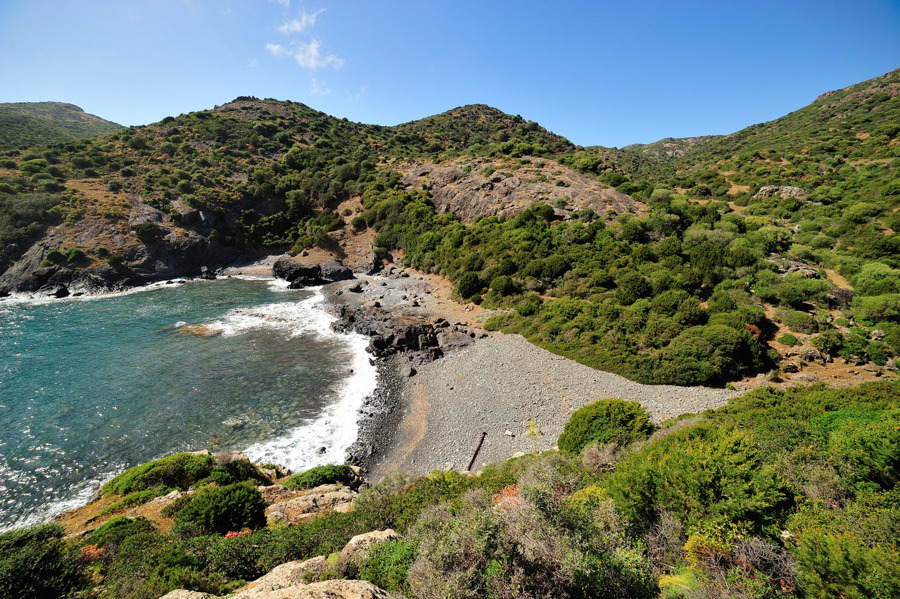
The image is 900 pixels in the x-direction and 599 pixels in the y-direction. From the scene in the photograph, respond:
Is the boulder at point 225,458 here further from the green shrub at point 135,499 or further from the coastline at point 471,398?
the coastline at point 471,398

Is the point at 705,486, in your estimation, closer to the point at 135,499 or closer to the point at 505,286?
the point at 135,499

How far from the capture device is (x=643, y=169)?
81375 millimetres

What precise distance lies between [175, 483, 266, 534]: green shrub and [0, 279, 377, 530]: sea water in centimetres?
537

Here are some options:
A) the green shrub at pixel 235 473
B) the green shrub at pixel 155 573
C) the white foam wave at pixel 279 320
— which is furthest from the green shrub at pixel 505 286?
the green shrub at pixel 155 573

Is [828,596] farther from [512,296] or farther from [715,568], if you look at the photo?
[512,296]

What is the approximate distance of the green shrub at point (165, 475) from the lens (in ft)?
38.2

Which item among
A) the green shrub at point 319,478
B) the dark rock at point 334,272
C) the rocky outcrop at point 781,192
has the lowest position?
the green shrub at point 319,478

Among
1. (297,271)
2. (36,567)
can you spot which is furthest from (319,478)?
(297,271)

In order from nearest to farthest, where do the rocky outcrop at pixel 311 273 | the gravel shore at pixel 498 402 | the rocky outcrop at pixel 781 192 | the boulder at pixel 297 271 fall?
the gravel shore at pixel 498 402 < the rocky outcrop at pixel 781 192 < the rocky outcrop at pixel 311 273 < the boulder at pixel 297 271

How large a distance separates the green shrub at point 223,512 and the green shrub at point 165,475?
101 inches

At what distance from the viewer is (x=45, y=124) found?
3671 inches

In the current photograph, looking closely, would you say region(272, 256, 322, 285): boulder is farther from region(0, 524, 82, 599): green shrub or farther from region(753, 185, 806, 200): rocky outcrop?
region(753, 185, 806, 200): rocky outcrop

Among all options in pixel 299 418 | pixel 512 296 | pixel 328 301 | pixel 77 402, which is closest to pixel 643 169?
pixel 512 296

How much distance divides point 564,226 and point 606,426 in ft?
89.7
